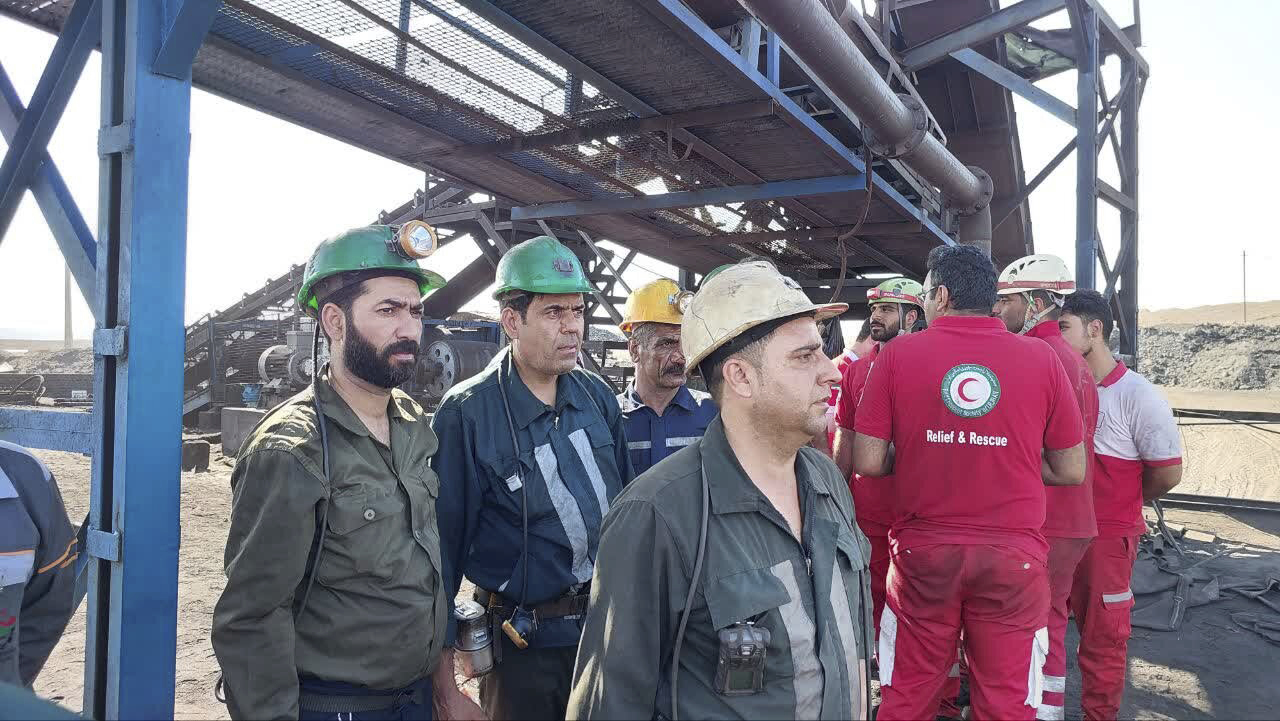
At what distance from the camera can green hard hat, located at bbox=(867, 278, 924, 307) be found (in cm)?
498

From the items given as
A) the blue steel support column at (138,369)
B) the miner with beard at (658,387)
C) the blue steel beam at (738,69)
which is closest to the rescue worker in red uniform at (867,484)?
the miner with beard at (658,387)

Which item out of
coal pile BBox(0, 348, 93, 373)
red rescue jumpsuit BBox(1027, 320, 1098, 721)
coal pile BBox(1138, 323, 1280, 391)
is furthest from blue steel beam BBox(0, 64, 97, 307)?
coal pile BBox(1138, 323, 1280, 391)

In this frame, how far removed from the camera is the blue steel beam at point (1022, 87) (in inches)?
274

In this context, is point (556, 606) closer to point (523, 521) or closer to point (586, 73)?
point (523, 521)

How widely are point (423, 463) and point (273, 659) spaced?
26.2 inches

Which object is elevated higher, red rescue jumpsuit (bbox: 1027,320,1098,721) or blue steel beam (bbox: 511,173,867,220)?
blue steel beam (bbox: 511,173,867,220)

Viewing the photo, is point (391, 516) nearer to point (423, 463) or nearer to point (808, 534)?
point (423, 463)

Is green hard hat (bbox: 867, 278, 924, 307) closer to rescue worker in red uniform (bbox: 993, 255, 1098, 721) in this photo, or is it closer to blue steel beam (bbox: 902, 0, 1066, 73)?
rescue worker in red uniform (bbox: 993, 255, 1098, 721)

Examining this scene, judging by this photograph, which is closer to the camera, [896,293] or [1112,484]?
[1112,484]

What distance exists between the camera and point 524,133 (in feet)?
14.0

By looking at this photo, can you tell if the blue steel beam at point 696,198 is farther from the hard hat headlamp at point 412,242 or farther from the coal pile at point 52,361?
the coal pile at point 52,361

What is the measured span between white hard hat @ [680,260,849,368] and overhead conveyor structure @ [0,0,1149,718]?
1393mm


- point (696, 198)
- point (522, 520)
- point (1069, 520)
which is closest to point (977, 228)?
point (696, 198)

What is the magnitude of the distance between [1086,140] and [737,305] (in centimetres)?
646
